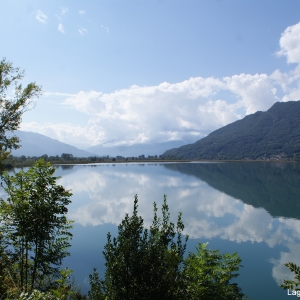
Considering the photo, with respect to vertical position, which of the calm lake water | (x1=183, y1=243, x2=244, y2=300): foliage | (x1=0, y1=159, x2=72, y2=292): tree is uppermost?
(x1=0, y1=159, x2=72, y2=292): tree

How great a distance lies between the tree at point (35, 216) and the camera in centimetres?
520

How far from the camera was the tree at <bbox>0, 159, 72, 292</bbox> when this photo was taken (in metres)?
5.20

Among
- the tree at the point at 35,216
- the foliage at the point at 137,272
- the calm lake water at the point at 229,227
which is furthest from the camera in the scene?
the calm lake water at the point at 229,227

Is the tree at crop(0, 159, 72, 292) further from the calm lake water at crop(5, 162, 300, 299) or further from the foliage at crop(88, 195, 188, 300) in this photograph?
the calm lake water at crop(5, 162, 300, 299)

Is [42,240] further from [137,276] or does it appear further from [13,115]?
[13,115]

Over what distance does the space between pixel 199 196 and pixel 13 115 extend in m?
36.9

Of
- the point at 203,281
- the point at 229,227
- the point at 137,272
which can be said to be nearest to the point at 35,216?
the point at 137,272

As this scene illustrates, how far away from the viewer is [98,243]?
19016mm

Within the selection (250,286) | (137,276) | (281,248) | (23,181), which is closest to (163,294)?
(137,276)

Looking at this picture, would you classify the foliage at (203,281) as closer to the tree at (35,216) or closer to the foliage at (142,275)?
the foliage at (142,275)

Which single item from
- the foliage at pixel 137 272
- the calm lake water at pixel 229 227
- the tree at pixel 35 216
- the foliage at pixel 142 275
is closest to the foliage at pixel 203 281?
the foliage at pixel 142 275

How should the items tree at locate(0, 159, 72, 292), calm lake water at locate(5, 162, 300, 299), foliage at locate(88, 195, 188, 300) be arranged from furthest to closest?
calm lake water at locate(5, 162, 300, 299), tree at locate(0, 159, 72, 292), foliage at locate(88, 195, 188, 300)

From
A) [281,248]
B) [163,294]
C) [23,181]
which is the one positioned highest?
[23,181]

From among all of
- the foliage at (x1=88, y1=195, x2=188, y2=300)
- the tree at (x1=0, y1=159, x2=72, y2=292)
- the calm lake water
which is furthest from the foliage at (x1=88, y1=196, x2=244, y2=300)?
the calm lake water
